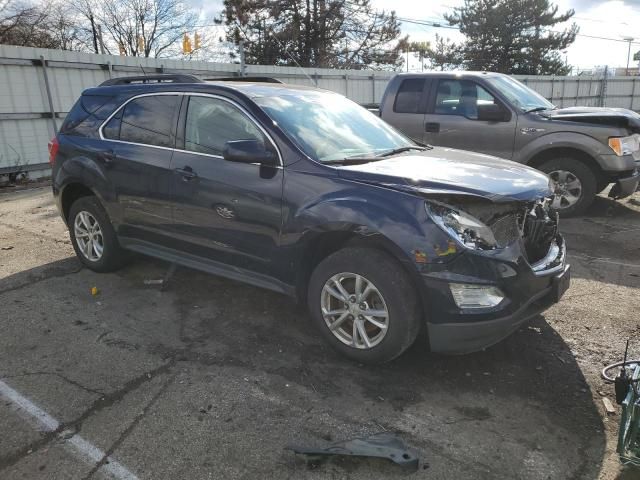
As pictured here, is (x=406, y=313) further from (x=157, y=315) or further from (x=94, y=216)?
(x=94, y=216)

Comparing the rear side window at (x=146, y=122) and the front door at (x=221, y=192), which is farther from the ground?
the rear side window at (x=146, y=122)

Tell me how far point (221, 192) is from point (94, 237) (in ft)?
6.40

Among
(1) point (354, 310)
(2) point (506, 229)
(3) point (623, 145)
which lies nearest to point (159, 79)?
(1) point (354, 310)

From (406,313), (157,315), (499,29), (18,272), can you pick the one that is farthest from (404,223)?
(499,29)

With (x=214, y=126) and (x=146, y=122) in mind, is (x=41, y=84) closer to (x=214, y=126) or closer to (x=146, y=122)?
(x=146, y=122)

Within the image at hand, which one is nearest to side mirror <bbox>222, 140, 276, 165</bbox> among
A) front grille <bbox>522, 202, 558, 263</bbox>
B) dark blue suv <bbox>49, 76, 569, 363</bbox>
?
dark blue suv <bbox>49, 76, 569, 363</bbox>

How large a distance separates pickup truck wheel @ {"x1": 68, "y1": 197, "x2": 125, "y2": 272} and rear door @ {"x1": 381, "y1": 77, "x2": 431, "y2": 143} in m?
4.27

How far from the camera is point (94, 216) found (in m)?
4.79

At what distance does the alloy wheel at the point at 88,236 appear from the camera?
16.0ft

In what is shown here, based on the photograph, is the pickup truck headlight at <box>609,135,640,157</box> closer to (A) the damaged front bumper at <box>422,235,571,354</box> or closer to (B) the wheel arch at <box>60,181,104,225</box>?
(A) the damaged front bumper at <box>422,235,571,354</box>

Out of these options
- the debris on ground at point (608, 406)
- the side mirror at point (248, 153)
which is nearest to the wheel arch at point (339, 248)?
the side mirror at point (248, 153)

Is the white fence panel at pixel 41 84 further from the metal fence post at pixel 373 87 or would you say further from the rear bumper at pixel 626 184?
the metal fence post at pixel 373 87

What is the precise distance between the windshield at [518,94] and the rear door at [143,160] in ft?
15.4

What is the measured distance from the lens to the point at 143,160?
4.22 meters
